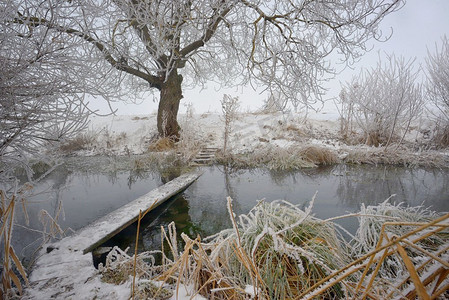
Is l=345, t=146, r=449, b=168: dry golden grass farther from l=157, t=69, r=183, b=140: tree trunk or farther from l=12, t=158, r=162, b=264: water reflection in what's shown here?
l=157, t=69, r=183, b=140: tree trunk

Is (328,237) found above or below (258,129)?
below

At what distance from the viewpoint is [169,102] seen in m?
8.44

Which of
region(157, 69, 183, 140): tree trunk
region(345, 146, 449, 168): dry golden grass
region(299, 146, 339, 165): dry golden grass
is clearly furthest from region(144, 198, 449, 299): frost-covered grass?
region(157, 69, 183, 140): tree trunk

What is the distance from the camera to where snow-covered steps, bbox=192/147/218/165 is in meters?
6.57

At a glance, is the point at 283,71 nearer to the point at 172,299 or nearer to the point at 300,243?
the point at 300,243

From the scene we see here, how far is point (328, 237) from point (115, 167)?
5.62 m

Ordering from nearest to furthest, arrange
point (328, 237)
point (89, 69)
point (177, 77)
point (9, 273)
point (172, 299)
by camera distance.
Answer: point (172, 299)
point (9, 273)
point (328, 237)
point (89, 69)
point (177, 77)

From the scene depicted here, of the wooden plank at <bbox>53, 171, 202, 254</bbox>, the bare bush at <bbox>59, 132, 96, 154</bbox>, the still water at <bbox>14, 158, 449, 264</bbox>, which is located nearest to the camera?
the wooden plank at <bbox>53, 171, 202, 254</bbox>

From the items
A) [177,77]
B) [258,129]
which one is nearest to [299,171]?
[258,129]

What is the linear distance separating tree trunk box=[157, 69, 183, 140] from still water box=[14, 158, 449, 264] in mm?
2925

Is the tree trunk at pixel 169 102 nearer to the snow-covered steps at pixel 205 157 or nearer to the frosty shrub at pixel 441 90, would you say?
the snow-covered steps at pixel 205 157

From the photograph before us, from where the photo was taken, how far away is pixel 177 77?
852 cm

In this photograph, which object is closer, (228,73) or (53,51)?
(53,51)

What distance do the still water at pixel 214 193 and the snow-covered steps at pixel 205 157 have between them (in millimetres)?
732
